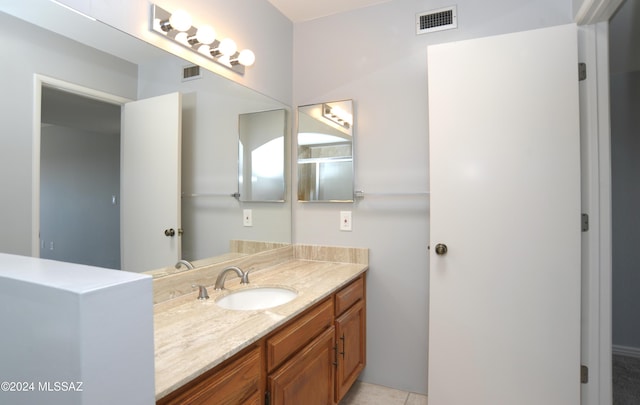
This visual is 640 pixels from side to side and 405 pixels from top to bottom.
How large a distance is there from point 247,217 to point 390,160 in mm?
949

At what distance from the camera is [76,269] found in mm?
691

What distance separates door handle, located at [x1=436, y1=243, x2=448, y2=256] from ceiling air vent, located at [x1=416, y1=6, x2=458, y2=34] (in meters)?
1.25

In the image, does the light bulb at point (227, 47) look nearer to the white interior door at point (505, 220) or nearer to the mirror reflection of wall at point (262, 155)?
the mirror reflection of wall at point (262, 155)

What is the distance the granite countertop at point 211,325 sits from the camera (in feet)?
2.81

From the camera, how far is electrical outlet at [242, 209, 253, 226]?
1.97 meters

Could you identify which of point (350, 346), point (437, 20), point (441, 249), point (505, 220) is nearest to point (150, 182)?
point (350, 346)

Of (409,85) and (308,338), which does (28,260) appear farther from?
(409,85)

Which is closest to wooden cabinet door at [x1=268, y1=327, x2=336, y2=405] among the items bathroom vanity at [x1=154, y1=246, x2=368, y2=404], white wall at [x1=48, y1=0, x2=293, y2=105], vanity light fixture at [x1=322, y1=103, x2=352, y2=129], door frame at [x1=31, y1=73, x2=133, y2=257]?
bathroom vanity at [x1=154, y1=246, x2=368, y2=404]

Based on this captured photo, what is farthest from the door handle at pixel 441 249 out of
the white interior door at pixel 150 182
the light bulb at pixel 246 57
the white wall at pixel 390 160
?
the light bulb at pixel 246 57

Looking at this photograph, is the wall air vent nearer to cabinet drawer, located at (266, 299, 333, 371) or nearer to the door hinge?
cabinet drawer, located at (266, 299, 333, 371)

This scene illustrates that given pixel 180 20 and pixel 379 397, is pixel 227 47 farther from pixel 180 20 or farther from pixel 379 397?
pixel 379 397

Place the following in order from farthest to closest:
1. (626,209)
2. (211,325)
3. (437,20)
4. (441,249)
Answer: (626,209)
(437,20)
(441,249)
(211,325)

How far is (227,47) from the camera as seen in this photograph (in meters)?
1.69

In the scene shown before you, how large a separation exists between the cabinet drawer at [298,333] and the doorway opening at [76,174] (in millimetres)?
685
